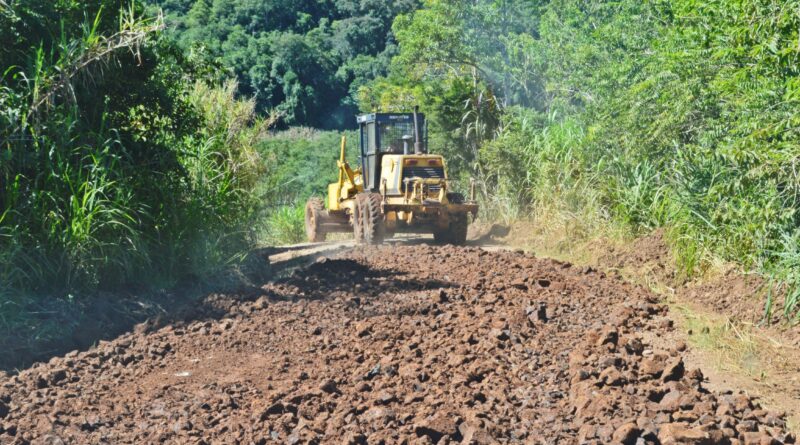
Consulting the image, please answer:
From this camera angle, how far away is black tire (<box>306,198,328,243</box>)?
72.9ft

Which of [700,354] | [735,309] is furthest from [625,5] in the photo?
[700,354]

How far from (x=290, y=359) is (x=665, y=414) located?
3.16 metres

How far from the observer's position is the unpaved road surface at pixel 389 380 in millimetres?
5949

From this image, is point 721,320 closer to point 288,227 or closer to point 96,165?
point 96,165

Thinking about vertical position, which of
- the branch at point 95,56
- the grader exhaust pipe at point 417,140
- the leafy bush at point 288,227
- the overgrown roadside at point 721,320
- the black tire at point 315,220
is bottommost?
the leafy bush at point 288,227

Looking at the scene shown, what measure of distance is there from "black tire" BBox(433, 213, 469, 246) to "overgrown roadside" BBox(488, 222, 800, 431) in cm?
354

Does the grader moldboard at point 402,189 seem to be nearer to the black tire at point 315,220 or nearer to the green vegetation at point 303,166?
the green vegetation at point 303,166

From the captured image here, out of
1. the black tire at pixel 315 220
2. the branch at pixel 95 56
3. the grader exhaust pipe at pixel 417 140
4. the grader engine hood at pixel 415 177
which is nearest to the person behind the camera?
the branch at pixel 95 56

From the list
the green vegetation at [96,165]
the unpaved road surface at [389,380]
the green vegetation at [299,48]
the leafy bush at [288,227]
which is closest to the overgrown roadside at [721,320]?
the unpaved road surface at [389,380]

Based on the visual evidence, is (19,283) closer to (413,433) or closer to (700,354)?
(413,433)

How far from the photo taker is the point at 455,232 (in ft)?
62.0

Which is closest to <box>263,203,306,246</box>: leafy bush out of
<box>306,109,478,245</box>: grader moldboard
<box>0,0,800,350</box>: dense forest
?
<box>306,109,478,245</box>: grader moldboard

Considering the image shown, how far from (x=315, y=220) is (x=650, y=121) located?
31.0ft

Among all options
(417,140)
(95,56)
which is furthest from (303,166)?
(95,56)
